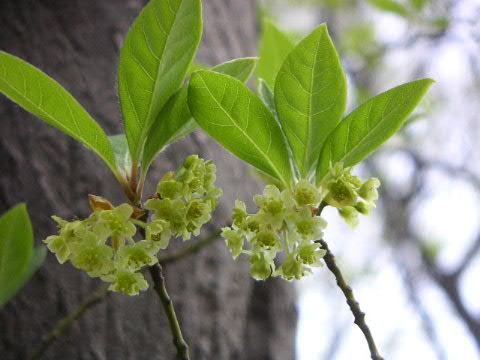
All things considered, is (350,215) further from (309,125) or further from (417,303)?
(417,303)

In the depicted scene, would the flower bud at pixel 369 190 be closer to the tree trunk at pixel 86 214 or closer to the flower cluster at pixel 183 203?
the flower cluster at pixel 183 203

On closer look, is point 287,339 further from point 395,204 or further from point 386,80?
point 386,80

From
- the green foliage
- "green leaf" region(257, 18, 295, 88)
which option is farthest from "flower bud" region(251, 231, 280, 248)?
"green leaf" region(257, 18, 295, 88)

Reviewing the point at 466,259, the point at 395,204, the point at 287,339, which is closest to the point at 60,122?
the point at 287,339

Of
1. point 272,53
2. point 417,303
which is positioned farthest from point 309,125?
point 417,303

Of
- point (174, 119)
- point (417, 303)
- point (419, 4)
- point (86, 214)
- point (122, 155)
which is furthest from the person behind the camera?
point (417, 303)
